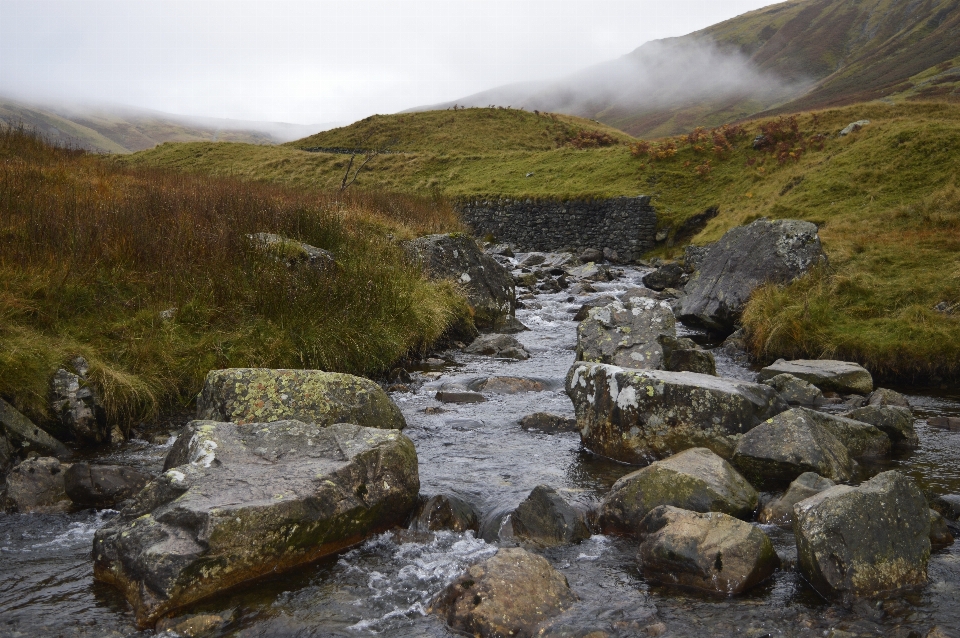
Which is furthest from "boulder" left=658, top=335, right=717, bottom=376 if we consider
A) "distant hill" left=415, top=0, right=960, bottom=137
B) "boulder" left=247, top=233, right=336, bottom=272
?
"distant hill" left=415, top=0, right=960, bottom=137

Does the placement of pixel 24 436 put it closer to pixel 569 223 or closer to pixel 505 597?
pixel 505 597

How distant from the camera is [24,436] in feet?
20.9

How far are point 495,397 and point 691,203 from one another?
24.1 metres

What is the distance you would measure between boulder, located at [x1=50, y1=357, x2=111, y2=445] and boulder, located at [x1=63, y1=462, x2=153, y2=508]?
1363 mm

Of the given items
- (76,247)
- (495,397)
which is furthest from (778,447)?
(76,247)

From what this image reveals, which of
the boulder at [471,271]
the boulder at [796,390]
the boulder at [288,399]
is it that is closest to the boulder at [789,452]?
the boulder at [796,390]

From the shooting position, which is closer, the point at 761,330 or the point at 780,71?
the point at 761,330

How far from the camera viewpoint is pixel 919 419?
8.59 meters

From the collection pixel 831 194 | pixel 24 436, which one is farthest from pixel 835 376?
pixel 831 194

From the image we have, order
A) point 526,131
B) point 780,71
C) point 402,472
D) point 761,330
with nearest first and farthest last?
point 402,472 < point 761,330 < point 526,131 < point 780,71

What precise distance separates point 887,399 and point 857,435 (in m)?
2.23

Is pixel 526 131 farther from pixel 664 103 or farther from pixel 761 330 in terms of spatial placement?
pixel 664 103

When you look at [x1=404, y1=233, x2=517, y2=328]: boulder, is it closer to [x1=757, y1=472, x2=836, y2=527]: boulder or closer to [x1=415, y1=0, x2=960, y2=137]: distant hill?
[x1=757, y1=472, x2=836, y2=527]: boulder

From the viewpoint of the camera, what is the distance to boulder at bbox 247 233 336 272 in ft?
36.7
